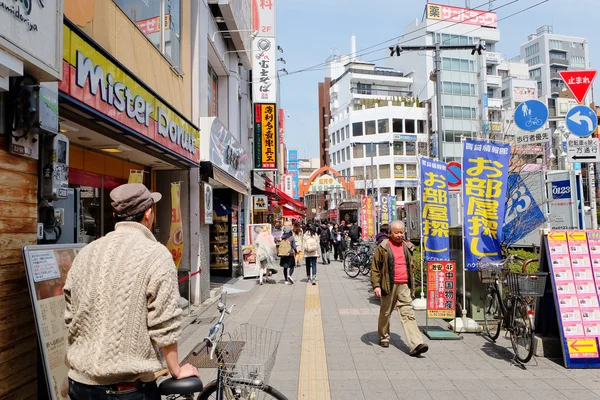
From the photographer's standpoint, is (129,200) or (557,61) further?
(557,61)

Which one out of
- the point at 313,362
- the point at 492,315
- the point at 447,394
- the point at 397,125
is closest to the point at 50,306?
the point at 313,362

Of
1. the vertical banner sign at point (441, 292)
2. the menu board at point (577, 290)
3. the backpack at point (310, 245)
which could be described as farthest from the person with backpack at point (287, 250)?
the menu board at point (577, 290)

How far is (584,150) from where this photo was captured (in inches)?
294

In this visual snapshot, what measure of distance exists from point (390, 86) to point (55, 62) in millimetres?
67886

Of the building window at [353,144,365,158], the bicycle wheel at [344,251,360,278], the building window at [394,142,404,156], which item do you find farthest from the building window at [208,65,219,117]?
the building window at [353,144,365,158]

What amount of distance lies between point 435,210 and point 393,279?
2.07 metres

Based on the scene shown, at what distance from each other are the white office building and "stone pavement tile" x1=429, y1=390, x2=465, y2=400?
49.3 meters

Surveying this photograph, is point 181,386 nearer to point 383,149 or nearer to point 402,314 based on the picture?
point 402,314

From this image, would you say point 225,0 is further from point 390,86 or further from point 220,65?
point 390,86

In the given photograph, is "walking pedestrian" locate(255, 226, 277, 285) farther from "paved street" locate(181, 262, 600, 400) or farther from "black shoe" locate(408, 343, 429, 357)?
"black shoe" locate(408, 343, 429, 357)

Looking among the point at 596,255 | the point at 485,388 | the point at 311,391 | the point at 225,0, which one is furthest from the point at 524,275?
the point at 225,0

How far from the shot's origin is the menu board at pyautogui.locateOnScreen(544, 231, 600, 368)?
17.9ft

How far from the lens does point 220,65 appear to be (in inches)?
549

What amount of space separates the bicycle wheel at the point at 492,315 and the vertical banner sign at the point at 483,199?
62cm
